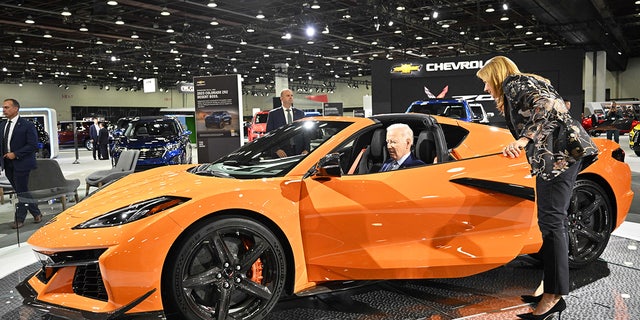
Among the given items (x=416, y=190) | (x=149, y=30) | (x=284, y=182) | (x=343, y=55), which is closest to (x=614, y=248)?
(x=416, y=190)

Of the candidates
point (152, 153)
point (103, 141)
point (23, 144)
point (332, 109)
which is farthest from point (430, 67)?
point (103, 141)

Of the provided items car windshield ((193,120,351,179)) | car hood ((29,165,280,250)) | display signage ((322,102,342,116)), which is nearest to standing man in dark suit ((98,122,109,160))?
display signage ((322,102,342,116))

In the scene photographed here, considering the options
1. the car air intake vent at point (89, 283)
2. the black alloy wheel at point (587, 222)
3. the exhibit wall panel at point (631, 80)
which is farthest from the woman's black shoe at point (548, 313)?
the exhibit wall panel at point (631, 80)

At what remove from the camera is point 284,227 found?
278cm

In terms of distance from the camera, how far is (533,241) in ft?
10.7

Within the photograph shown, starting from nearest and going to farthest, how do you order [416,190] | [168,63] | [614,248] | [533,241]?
[416,190]
[533,241]
[614,248]
[168,63]

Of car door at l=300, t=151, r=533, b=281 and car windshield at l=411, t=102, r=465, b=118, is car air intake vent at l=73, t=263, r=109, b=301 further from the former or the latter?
car windshield at l=411, t=102, r=465, b=118

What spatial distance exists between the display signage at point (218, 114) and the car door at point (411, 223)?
6761 mm

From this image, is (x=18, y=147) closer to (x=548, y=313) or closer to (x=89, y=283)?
(x=89, y=283)

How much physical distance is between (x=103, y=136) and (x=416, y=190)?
16889 mm

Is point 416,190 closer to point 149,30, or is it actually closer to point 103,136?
point 103,136

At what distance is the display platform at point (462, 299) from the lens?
9.94ft

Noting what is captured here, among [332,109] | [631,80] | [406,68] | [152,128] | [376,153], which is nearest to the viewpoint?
[376,153]

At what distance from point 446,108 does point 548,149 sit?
24.7ft
